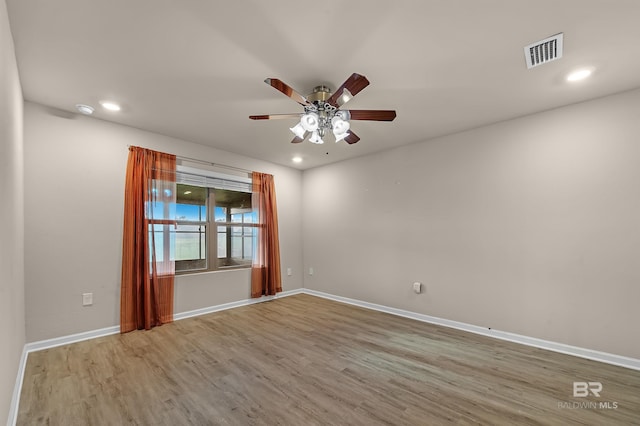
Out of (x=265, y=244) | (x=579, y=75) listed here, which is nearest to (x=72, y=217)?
(x=265, y=244)

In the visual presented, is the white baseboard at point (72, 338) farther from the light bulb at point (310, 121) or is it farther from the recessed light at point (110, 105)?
the light bulb at point (310, 121)

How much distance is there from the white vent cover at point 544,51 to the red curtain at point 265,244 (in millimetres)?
3967

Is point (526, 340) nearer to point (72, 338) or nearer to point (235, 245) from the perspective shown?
point (235, 245)

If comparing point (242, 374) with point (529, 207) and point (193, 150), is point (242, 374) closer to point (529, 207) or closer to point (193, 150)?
point (193, 150)

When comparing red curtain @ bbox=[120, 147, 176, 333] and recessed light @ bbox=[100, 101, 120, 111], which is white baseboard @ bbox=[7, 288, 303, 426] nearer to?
red curtain @ bbox=[120, 147, 176, 333]

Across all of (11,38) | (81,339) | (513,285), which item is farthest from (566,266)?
(81,339)

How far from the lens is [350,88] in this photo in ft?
6.51

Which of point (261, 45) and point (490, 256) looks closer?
point (261, 45)

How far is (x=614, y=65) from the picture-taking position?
88.1 inches

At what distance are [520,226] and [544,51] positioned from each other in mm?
1872

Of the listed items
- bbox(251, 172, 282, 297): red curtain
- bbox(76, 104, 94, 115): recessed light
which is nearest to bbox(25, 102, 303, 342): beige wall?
bbox(76, 104, 94, 115): recessed light

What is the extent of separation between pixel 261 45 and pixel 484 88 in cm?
209

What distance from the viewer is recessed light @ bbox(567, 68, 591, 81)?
2.31 meters

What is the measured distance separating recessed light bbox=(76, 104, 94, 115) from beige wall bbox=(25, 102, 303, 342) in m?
0.16
